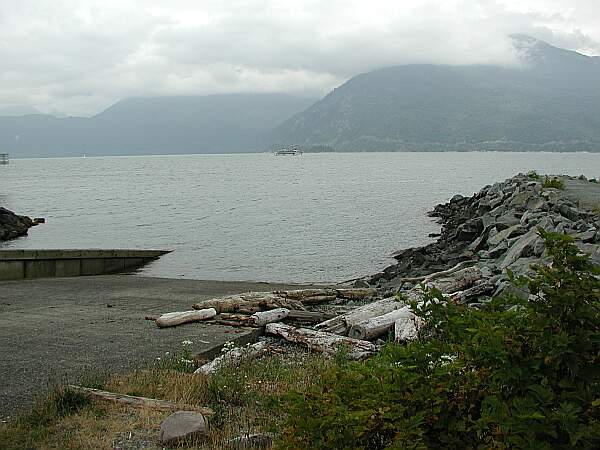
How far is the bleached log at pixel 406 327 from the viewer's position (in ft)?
29.1

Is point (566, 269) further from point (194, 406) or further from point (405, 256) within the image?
point (405, 256)

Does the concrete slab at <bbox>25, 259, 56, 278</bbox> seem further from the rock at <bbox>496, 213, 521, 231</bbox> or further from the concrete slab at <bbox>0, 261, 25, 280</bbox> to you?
the rock at <bbox>496, 213, 521, 231</bbox>

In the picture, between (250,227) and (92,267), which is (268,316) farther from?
(250,227)

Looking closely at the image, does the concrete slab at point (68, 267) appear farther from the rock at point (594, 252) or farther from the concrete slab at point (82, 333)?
the rock at point (594, 252)

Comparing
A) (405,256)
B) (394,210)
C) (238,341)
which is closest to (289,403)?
(238,341)

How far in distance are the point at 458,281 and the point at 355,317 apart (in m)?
3.10

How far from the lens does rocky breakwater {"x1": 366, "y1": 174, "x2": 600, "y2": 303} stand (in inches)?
477

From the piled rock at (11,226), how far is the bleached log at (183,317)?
88.3 ft

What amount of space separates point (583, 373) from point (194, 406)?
11.9 ft

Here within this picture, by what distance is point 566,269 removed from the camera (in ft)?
12.1

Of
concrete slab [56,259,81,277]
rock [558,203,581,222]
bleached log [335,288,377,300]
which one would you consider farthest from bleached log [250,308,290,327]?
concrete slab [56,259,81,277]

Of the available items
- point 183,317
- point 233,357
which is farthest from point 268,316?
point 233,357

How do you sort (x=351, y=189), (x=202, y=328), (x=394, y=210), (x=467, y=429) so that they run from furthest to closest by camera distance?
(x=351, y=189)
(x=394, y=210)
(x=202, y=328)
(x=467, y=429)

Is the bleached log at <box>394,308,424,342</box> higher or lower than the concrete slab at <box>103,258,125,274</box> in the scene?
higher
